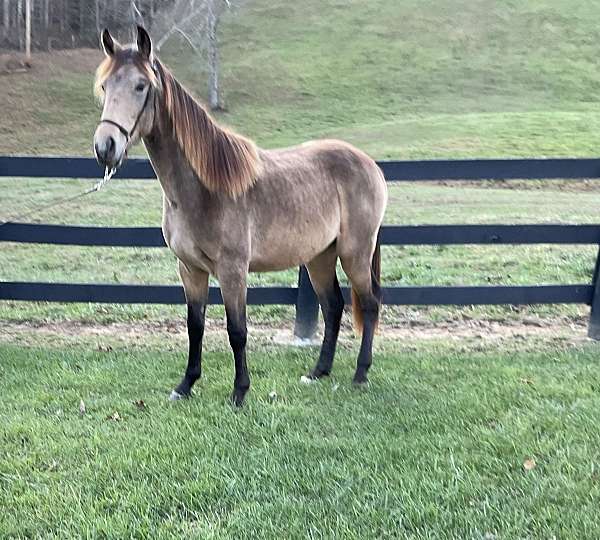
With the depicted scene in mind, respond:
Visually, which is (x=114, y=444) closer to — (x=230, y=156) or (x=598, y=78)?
(x=230, y=156)

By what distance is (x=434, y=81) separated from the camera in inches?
1502

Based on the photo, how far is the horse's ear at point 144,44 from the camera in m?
3.66

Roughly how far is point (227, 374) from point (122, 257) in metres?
4.72

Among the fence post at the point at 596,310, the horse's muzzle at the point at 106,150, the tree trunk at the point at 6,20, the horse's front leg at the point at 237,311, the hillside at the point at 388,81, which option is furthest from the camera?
the tree trunk at the point at 6,20

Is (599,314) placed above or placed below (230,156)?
below

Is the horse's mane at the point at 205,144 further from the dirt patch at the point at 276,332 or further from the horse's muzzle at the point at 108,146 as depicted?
the dirt patch at the point at 276,332

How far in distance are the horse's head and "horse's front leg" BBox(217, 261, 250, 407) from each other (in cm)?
103

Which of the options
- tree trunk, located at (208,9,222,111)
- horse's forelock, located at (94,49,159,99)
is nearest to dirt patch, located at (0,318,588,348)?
horse's forelock, located at (94,49,159,99)

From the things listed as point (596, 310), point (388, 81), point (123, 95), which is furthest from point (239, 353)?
point (388, 81)

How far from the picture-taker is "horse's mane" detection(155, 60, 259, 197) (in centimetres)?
401

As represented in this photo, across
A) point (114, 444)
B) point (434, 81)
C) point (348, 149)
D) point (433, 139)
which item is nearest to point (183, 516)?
point (114, 444)

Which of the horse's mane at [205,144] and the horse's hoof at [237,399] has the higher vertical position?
the horse's mane at [205,144]

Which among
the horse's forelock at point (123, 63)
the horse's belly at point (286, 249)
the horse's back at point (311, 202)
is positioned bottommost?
the horse's belly at point (286, 249)

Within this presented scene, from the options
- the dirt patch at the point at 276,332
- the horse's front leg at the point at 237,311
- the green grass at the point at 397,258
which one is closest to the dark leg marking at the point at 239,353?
the horse's front leg at the point at 237,311
